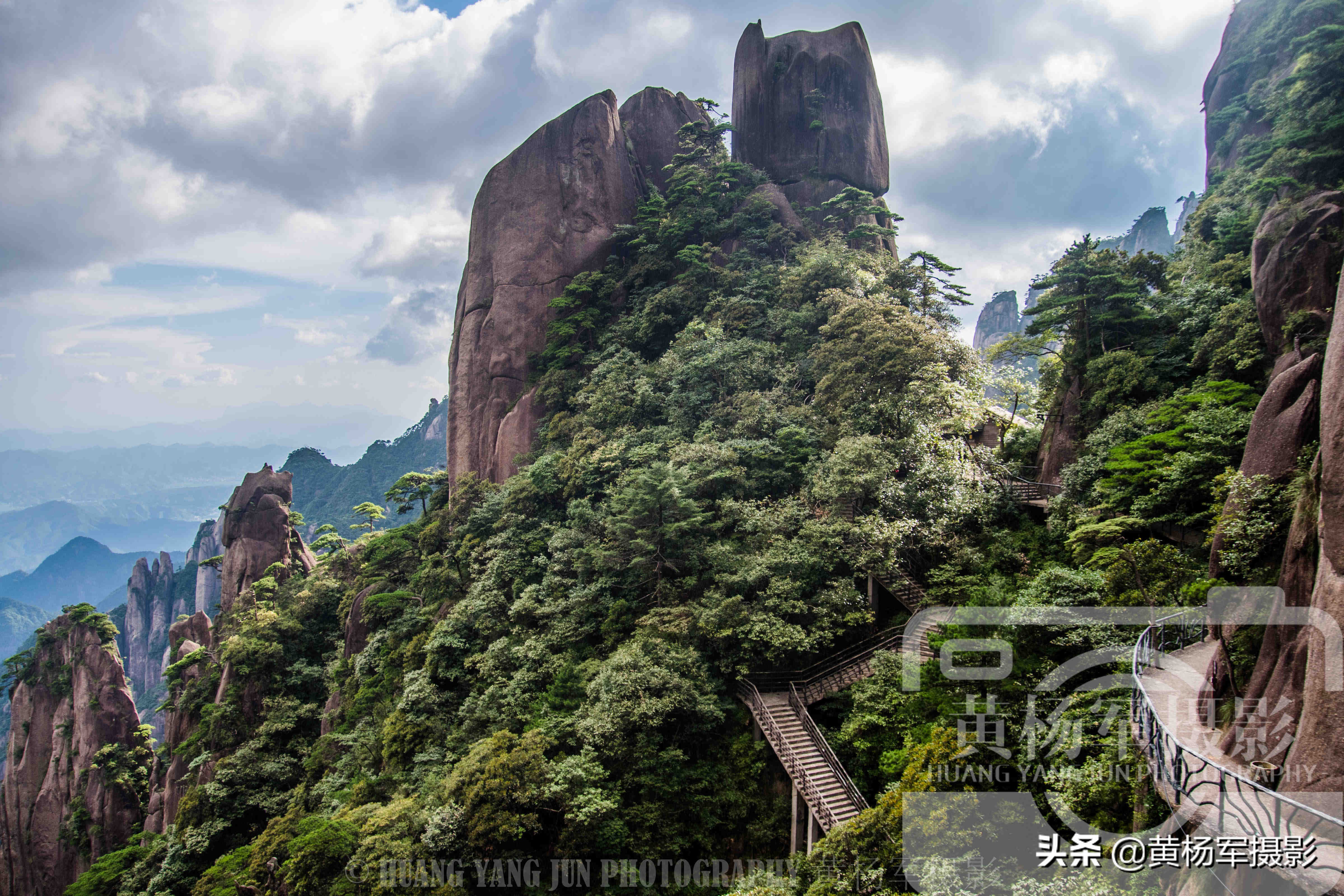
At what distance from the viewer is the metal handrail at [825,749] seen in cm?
1208

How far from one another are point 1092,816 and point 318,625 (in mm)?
28576

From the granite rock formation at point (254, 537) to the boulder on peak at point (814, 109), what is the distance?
32033 mm

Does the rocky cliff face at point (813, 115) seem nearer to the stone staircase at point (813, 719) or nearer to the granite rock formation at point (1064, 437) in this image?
the granite rock formation at point (1064, 437)

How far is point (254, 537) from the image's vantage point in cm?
3581

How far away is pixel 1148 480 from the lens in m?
12.9

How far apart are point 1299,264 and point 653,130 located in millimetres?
30646

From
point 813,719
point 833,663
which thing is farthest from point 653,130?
point 813,719

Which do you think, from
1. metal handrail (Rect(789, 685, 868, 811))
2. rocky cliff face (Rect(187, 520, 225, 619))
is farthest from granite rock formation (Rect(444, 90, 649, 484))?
rocky cliff face (Rect(187, 520, 225, 619))

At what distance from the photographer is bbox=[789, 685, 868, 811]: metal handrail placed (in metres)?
12.1

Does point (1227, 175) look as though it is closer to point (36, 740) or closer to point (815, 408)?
point (815, 408)

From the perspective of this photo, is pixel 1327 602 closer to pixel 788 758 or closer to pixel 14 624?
pixel 788 758

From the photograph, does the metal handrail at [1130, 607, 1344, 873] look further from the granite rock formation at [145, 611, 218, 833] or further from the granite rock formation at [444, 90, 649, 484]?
the granite rock formation at [145, 611, 218, 833]

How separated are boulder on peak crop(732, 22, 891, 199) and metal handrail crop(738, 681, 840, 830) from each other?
28.4m

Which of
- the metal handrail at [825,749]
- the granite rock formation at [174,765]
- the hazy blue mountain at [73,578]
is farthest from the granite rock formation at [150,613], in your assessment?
the hazy blue mountain at [73,578]
